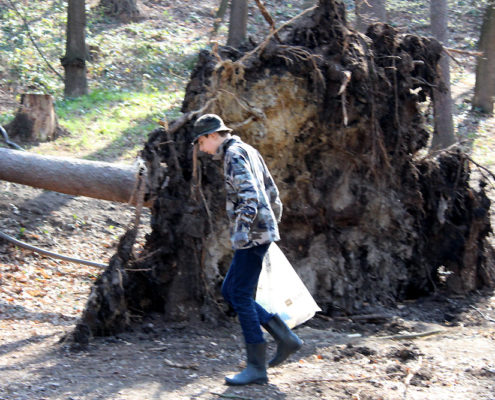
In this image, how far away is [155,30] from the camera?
19.7 metres

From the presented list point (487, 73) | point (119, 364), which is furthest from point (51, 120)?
point (487, 73)

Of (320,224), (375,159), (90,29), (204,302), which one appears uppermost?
(90,29)

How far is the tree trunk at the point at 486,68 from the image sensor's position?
608 inches

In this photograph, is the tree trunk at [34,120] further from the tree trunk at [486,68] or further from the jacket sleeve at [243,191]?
the tree trunk at [486,68]

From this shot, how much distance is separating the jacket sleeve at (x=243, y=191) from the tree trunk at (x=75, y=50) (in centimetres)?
1055

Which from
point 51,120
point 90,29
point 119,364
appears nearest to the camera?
point 119,364

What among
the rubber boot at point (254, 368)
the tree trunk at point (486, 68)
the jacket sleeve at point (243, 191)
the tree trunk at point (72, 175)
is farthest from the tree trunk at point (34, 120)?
the tree trunk at point (486, 68)

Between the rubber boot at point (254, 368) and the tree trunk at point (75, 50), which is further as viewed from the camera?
the tree trunk at point (75, 50)

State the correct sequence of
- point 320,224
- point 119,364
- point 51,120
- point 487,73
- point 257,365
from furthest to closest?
1. point 487,73
2. point 51,120
3. point 320,224
4. point 119,364
5. point 257,365

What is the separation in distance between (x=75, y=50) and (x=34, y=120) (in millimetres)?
3208

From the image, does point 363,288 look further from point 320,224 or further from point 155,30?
point 155,30

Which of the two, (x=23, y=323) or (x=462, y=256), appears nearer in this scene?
(x=23, y=323)

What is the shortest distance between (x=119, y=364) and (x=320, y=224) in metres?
2.88

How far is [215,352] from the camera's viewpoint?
545 centimetres
